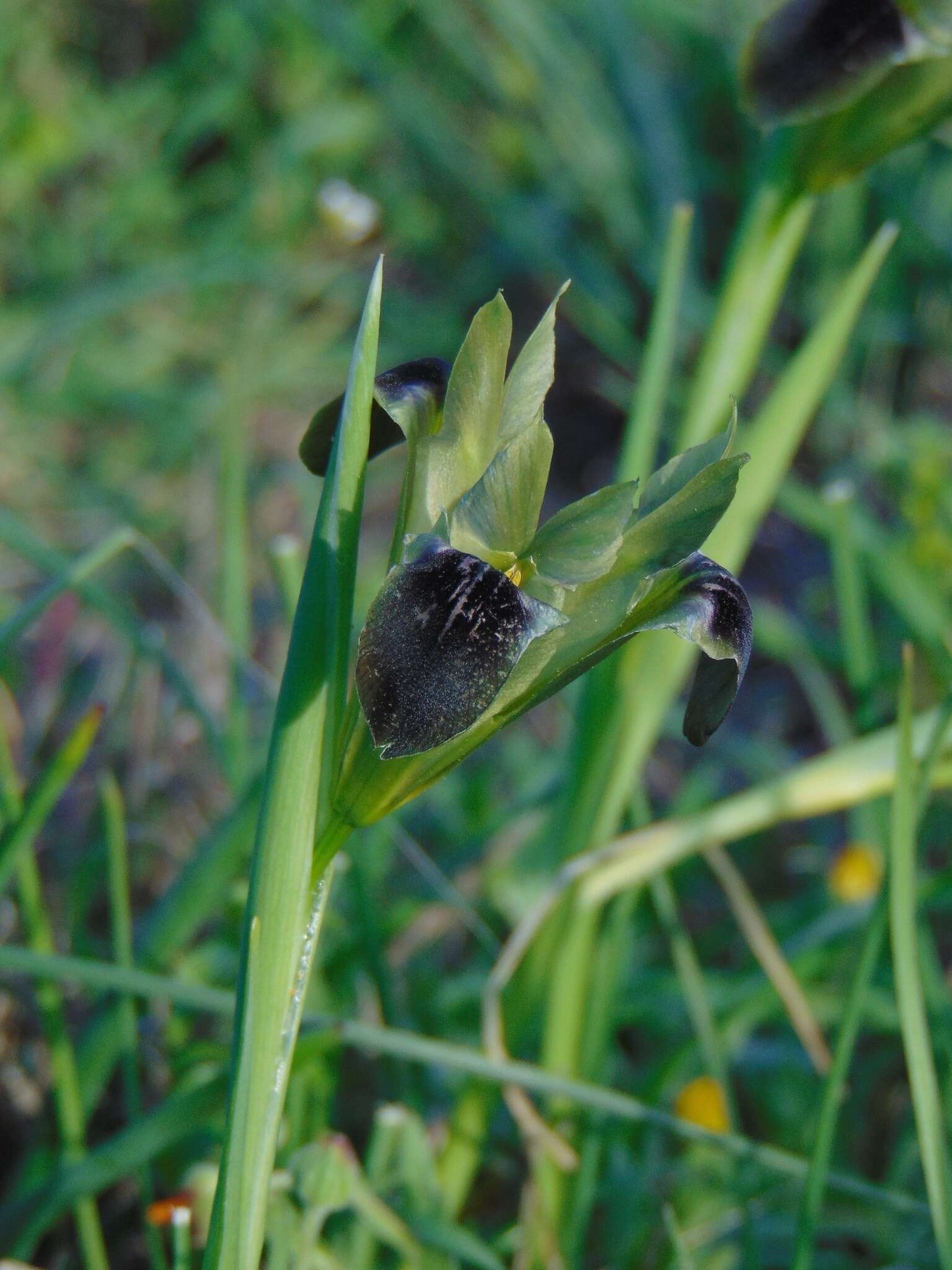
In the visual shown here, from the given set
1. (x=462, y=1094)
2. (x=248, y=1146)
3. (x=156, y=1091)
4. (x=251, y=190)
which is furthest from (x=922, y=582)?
(x=251, y=190)

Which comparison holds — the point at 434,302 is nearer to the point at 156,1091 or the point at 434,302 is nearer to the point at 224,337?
the point at 224,337

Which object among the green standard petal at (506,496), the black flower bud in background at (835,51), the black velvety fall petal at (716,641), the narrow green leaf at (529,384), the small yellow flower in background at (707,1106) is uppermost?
the black flower bud in background at (835,51)

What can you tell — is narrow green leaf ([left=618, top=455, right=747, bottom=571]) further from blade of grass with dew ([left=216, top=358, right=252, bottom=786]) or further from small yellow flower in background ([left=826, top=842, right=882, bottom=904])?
small yellow flower in background ([left=826, top=842, right=882, bottom=904])

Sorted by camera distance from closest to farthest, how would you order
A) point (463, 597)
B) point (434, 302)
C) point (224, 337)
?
point (463, 597) < point (224, 337) < point (434, 302)

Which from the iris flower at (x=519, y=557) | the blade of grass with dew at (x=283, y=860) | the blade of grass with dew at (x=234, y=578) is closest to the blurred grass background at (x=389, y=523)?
the blade of grass with dew at (x=234, y=578)

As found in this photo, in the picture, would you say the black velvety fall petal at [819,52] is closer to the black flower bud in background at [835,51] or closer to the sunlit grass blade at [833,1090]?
the black flower bud in background at [835,51]

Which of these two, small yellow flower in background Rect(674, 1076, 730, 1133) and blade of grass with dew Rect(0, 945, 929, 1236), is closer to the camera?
blade of grass with dew Rect(0, 945, 929, 1236)

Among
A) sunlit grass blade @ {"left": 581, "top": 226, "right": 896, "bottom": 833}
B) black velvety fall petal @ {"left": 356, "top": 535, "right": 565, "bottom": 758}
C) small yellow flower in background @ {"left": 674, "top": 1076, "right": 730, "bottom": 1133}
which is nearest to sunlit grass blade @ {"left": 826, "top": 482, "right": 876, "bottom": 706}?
sunlit grass blade @ {"left": 581, "top": 226, "right": 896, "bottom": 833}
